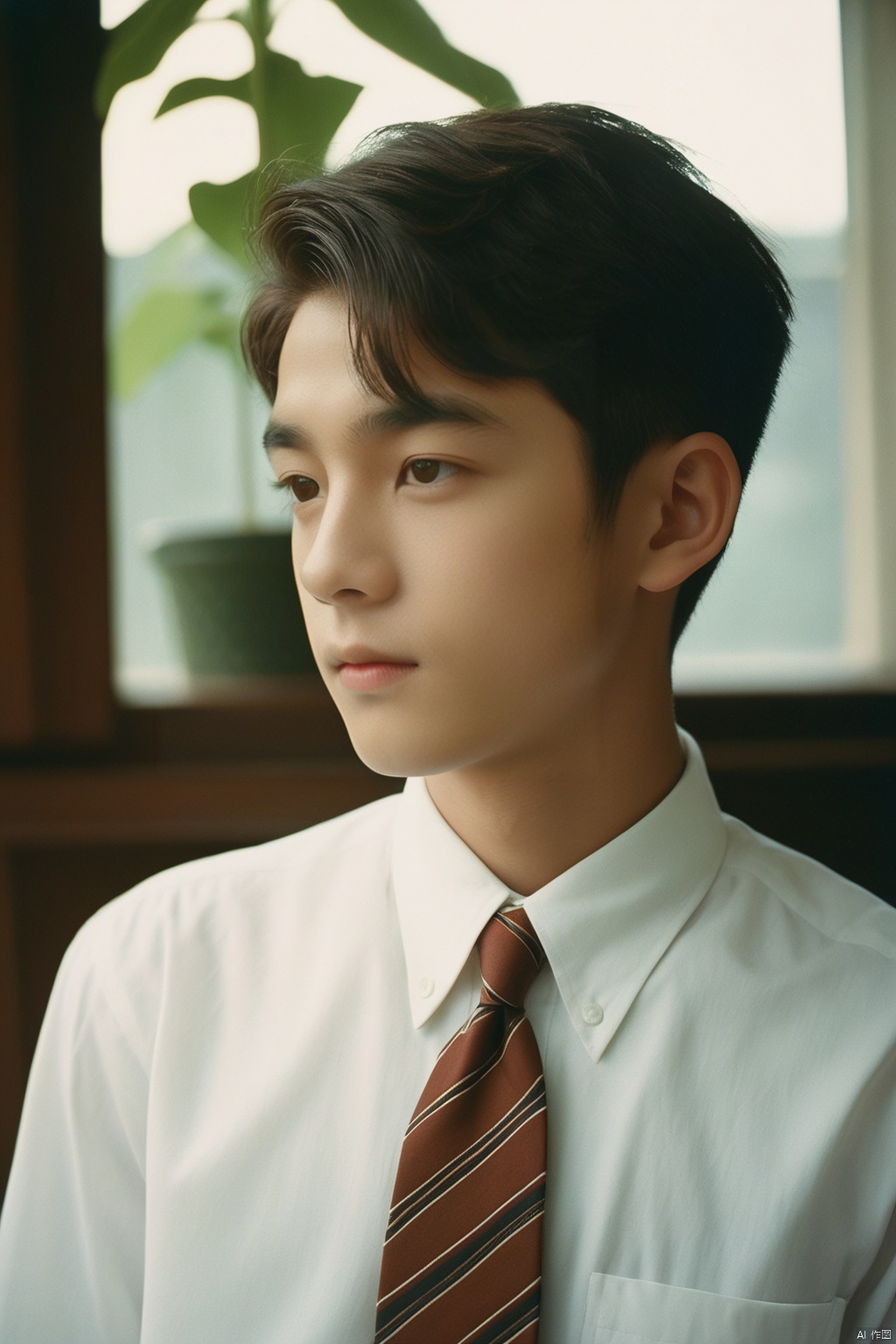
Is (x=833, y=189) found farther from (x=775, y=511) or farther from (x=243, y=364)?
(x=243, y=364)

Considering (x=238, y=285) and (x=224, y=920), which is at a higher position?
(x=238, y=285)

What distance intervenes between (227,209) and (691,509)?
1.06 feet

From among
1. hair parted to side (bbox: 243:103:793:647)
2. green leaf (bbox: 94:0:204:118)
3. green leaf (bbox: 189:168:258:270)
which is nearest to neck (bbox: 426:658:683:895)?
hair parted to side (bbox: 243:103:793:647)

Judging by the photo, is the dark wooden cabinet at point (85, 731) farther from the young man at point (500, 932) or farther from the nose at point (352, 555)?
the nose at point (352, 555)

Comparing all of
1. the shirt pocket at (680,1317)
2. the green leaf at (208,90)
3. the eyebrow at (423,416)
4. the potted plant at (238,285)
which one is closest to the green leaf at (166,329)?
the potted plant at (238,285)

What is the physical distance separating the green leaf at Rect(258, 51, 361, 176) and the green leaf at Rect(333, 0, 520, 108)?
1.3 inches

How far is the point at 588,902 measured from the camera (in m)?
0.56

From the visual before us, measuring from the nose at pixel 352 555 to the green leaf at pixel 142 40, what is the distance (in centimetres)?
32

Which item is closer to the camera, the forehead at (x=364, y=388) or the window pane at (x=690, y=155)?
the forehead at (x=364, y=388)

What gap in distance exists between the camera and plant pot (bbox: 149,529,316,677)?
26.0 inches

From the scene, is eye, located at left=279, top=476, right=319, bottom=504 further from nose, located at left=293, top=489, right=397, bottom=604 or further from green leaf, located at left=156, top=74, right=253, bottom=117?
green leaf, located at left=156, top=74, right=253, bottom=117

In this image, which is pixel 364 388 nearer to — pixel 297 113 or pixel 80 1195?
pixel 297 113

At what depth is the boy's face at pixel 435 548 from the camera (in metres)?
0.49

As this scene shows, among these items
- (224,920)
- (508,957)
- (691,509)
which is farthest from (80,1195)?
(691,509)
